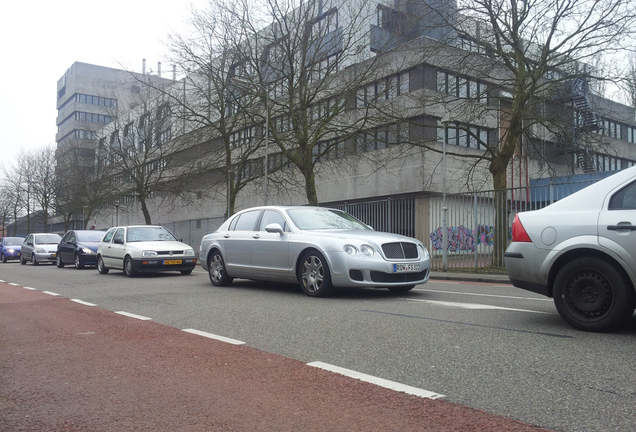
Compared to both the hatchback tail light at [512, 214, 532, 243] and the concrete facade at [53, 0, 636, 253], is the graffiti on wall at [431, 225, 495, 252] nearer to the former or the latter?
the concrete facade at [53, 0, 636, 253]

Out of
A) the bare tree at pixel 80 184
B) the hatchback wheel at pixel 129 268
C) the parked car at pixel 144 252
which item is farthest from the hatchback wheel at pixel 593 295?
the bare tree at pixel 80 184

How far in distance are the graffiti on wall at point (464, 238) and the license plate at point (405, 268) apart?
25.5ft

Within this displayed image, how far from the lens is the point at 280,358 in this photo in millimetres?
4754

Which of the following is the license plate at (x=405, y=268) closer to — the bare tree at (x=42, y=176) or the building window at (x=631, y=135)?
the building window at (x=631, y=135)

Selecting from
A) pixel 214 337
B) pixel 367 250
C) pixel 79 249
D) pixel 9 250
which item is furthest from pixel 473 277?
pixel 9 250

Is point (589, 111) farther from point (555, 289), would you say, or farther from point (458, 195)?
point (555, 289)

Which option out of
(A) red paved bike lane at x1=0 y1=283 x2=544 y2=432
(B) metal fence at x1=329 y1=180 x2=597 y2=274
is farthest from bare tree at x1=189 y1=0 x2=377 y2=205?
(A) red paved bike lane at x1=0 y1=283 x2=544 y2=432

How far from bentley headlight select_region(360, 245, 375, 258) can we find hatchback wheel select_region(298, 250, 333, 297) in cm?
61

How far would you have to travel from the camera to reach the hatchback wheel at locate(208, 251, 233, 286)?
11.6 metres

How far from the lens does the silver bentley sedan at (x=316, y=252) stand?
28.7ft

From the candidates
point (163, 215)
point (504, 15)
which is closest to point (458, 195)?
point (504, 15)

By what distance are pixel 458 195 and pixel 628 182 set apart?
38.0 ft

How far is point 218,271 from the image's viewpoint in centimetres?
1170

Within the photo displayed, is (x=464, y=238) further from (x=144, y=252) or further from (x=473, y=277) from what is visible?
(x=144, y=252)
